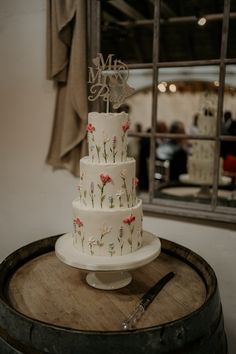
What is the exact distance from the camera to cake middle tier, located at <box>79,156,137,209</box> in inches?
45.5

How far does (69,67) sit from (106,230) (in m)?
0.99

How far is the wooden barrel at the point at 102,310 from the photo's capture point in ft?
2.94

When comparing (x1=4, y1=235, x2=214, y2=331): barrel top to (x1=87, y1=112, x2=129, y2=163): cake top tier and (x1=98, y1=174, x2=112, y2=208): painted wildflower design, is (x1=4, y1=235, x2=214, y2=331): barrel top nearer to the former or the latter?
(x1=98, y1=174, x2=112, y2=208): painted wildflower design

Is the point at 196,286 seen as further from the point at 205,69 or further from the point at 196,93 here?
the point at 196,93

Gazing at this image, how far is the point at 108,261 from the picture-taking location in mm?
1114

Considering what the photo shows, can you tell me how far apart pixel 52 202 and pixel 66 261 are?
953mm

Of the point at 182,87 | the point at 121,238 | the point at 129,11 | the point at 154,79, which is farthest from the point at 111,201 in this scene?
the point at 182,87

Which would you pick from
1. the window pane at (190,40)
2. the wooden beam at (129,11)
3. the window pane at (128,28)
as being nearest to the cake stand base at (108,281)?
the window pane at (128,28)

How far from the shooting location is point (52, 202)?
6.71 ft

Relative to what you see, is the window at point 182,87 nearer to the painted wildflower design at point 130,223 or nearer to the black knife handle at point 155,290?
the black knife handle at point 155,290

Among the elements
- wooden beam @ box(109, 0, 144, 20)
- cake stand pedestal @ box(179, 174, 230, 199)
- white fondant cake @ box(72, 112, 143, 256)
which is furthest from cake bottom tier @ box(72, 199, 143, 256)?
wooden beam @ box(109, 0, 144, 20)

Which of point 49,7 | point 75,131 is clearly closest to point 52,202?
point 75,131

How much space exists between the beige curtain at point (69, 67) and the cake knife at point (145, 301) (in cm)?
84

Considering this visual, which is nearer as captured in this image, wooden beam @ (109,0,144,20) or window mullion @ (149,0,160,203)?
window mullion @ (149,0,160,203)
